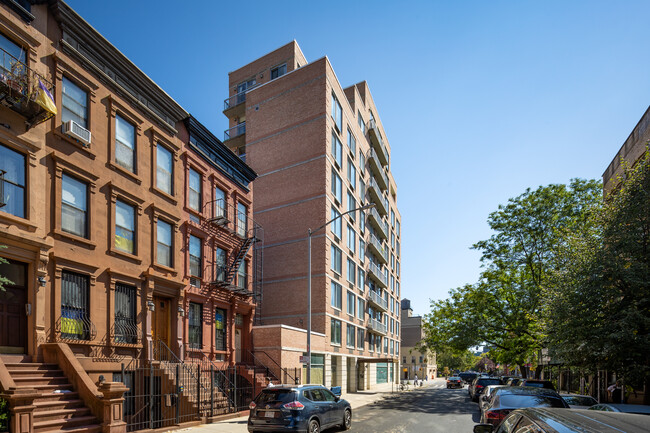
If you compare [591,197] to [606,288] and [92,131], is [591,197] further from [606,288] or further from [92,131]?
[92,131]

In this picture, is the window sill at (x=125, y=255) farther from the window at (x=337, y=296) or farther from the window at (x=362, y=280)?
the window at (x=362, y=280)

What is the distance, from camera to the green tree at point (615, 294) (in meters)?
13.4

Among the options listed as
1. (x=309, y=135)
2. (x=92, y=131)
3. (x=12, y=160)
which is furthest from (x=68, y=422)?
(x=309, y=135)

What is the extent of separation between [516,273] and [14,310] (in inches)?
1252

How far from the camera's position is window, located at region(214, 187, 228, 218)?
22.0 metres

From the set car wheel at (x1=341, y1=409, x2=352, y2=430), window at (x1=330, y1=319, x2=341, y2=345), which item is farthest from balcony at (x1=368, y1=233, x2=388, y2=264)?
car wheel at (x1=341, y1=409, x2=352, y2=430)

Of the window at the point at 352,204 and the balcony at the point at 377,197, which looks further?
the balcony at the point at 377,197

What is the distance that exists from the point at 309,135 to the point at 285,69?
10083 millimetres

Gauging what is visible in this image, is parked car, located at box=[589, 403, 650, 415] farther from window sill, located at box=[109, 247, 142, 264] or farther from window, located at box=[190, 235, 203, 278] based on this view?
window, located at box=[190, 235, 203, 278]

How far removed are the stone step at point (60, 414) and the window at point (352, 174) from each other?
29273 millimetres

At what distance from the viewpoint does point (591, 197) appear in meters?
30.5

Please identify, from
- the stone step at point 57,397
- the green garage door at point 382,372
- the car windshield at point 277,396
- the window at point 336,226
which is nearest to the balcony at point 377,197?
the window at point 336,226

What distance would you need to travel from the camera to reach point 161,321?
18.1 metres

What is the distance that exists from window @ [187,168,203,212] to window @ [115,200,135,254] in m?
3.56
